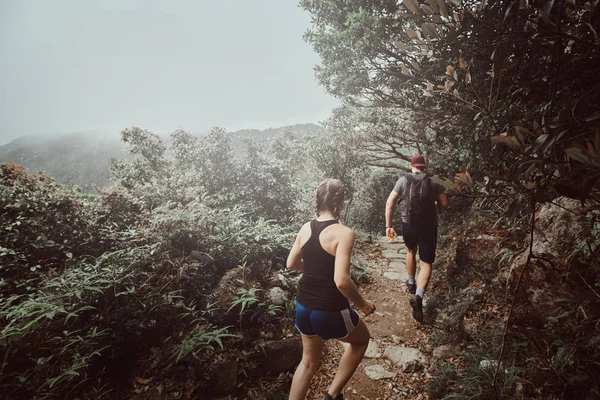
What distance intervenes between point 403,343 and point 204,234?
3.75 meters

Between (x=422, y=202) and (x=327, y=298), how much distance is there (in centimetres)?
256

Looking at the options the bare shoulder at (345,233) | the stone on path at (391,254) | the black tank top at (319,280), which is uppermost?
the bare shoulder at (345,233)

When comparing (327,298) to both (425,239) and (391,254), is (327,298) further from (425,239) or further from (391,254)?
(391,254)

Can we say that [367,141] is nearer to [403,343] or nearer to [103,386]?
[403,343]

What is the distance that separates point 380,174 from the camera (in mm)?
13227

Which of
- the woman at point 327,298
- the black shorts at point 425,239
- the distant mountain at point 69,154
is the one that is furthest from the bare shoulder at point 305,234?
the distant mountain at point 69,154

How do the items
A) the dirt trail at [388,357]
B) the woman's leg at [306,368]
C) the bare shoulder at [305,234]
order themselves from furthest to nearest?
the dirt trail at [388,357], the bare shoulder at [305,234], the woman's leg at [306,368]

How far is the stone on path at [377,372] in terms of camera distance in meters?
3.19

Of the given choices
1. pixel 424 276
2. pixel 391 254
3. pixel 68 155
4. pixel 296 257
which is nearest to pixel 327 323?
pixel 296 257

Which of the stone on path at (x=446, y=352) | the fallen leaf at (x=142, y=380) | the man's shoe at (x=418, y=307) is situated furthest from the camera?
the man's shoe at (x=418, y=307)

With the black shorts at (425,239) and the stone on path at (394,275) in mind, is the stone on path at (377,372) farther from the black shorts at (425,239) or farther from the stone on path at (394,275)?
the stone on path at (394,275)

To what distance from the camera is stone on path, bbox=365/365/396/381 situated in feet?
10.5

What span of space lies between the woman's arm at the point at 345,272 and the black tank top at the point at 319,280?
0.13 m

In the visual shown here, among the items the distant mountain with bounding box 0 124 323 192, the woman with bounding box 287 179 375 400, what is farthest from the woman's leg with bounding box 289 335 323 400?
the distant mountain with bounding box 0 124 323 192
